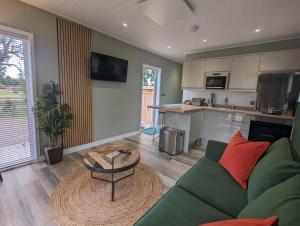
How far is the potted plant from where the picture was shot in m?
2.51

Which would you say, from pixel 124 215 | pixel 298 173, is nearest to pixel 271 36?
pixel 298 173

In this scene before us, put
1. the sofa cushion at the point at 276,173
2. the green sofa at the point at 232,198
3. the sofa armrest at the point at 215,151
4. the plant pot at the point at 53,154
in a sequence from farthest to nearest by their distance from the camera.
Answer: the plant pot at the point at 53,154, the sofa armrest at the point at 215,151, the sofa cushion at the point at 276,173, the green sofa at the point at 232,198

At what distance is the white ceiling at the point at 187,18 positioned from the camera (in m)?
2.14

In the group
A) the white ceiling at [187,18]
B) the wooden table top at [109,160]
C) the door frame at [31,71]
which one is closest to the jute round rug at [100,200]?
the wooden table top at [109,160]

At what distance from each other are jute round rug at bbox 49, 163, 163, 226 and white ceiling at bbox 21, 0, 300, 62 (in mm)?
2548

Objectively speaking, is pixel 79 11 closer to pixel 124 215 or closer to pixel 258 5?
pixel 258 5

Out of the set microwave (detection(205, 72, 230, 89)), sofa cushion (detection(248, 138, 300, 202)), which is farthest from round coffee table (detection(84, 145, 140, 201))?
microwave (detection(205, 72, 230, 89))

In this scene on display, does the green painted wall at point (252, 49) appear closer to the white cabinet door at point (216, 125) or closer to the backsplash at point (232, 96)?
the backsplash at point (232, 96)

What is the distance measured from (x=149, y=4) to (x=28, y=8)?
1940 mm

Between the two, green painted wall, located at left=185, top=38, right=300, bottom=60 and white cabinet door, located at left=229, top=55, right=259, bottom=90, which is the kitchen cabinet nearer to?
white cabinet door, located at left=229, top=55, right=259, bottom=90

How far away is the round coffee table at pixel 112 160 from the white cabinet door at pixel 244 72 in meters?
3.19

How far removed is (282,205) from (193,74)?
13.7 ft

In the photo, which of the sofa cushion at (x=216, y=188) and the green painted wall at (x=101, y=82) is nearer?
the sofa cushion at (x=216, y=188)

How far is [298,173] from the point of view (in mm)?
Answer: 940
